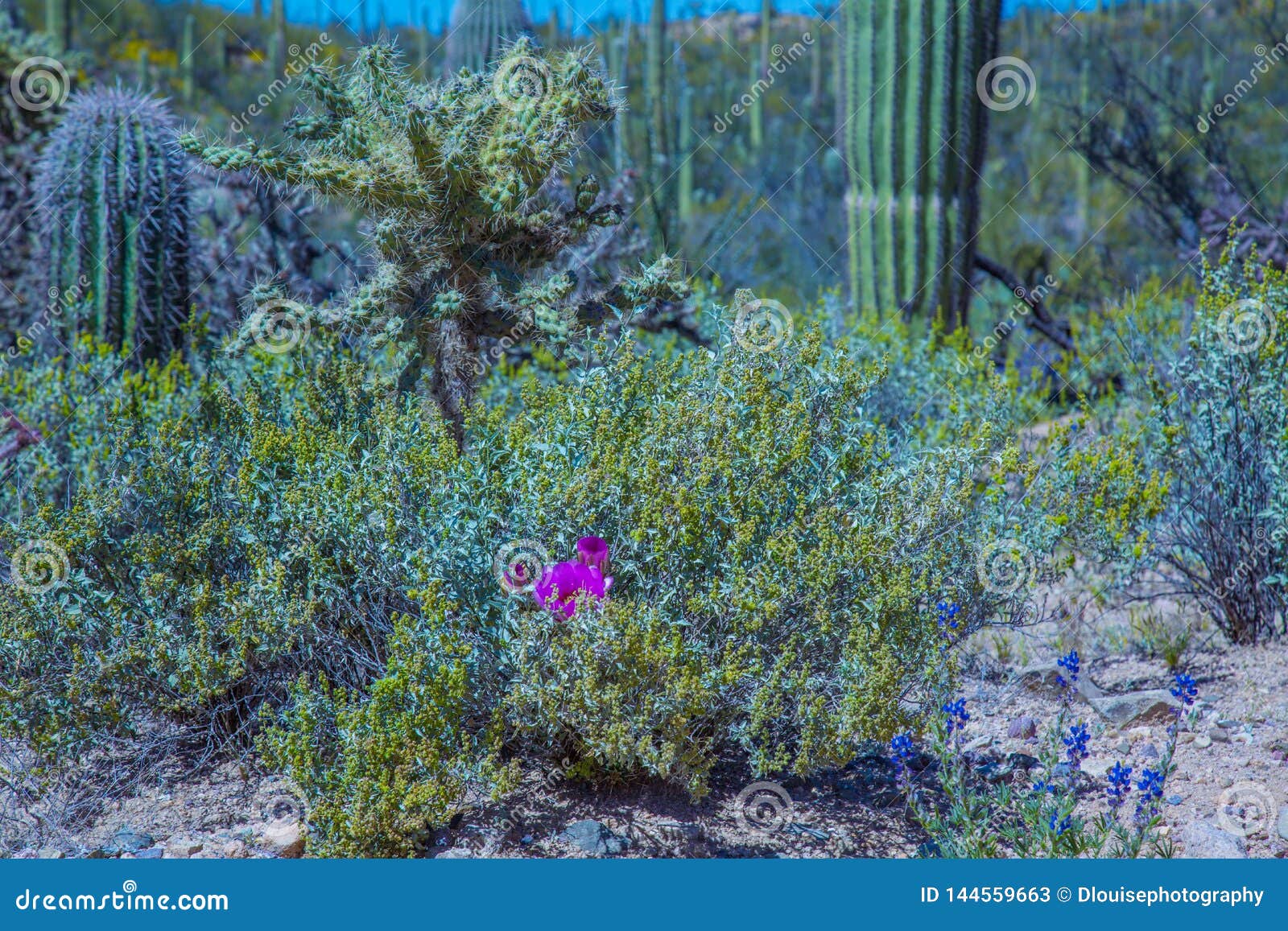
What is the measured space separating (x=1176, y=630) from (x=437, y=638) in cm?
260

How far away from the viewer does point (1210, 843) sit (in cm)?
260

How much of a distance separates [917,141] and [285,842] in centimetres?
474

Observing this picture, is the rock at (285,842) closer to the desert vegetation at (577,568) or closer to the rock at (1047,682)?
the desert vegetation at (577,568)

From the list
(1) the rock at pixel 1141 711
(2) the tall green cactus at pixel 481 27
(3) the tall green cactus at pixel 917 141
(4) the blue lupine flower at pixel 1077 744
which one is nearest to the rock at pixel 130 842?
(4) the blue lupine flower at pixel 1077 744

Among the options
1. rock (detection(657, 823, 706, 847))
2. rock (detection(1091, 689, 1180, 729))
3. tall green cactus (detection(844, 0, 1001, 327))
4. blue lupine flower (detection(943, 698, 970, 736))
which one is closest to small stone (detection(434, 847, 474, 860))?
rock (detection(657, 823, 706, 847))

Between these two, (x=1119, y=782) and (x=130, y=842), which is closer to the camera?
(x=1119, y=782)

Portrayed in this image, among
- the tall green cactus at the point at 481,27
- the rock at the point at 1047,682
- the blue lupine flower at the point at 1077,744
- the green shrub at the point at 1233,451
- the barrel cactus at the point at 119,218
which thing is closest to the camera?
the blue lupine flower at the point at 1077,744

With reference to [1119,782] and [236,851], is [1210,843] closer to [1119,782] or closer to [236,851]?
[1119,782]

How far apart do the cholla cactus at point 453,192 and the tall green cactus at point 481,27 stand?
243 cm

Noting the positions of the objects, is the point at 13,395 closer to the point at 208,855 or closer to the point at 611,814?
the point at 208,855

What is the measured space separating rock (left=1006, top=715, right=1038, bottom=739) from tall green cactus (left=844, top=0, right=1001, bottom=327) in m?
3.08

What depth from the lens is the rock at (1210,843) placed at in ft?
8.41

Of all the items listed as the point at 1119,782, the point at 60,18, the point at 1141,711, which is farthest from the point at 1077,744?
the point at 60,18

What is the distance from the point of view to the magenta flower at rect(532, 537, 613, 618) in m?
2.49
